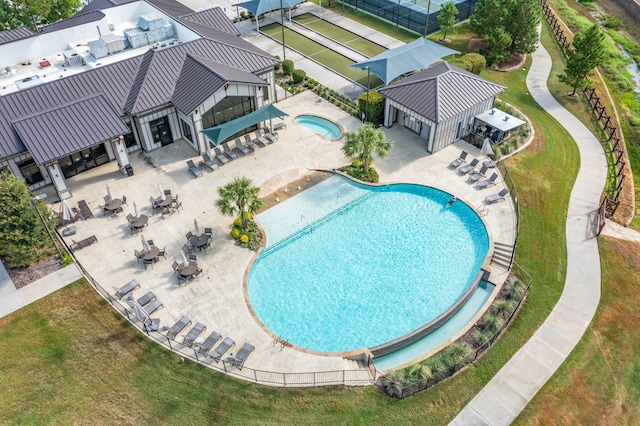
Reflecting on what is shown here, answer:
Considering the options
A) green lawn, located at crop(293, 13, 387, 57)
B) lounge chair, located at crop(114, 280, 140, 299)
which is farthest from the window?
green lawn, located at crop(293, 13, 387, 57)

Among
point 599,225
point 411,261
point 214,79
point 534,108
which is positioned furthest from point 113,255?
point 534,108

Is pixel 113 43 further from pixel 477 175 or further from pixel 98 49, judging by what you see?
pixel 477 175

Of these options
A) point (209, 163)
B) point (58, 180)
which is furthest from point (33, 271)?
point (209, 163)

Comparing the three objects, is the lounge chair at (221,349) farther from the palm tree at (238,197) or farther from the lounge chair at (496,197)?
the lounge chair at (496,197)

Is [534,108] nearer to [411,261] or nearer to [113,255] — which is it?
[411,261]

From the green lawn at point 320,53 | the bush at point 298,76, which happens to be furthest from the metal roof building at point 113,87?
the green lawn at point 320,53

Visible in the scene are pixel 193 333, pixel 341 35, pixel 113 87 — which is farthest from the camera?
pixel 341 35

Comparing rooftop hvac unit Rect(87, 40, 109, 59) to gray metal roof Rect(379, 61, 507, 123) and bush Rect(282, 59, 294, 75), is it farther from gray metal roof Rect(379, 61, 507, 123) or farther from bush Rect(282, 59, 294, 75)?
gray metal roof Rect(379, 61, 507, 123)
